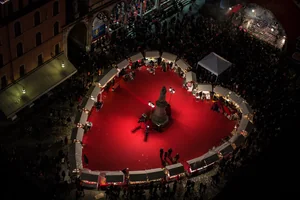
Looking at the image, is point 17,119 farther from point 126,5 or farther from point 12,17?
point 126,5

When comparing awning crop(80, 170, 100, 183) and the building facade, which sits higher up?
the building facade

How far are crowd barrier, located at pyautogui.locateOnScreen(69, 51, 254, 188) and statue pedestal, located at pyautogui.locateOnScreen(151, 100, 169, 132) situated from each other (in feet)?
18.4

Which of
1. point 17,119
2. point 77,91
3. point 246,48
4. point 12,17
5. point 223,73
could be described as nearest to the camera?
point 12,17

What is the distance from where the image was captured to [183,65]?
55.0 meters

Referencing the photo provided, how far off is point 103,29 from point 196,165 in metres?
20.9

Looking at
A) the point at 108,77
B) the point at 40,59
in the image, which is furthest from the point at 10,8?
the point at 108,77

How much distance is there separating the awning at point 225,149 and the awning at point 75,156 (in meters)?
12.8

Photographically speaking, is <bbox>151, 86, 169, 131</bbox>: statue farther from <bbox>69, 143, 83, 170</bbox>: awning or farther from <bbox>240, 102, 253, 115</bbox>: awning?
<bbox>69, 143, 83, 170</bbox>: awning

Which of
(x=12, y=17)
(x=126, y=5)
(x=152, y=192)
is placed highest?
(x=12, y=17)

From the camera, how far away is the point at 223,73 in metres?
54.8

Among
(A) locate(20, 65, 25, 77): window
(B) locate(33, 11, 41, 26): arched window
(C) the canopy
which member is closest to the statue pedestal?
(C) the canopy

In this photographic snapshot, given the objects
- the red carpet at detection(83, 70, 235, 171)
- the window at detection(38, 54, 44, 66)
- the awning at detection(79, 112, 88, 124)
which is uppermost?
the window at detection(38, 54, 44, 66)

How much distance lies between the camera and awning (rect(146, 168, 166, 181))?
43.6 m

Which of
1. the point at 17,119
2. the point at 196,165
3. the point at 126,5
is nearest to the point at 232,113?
the point at 196,165
